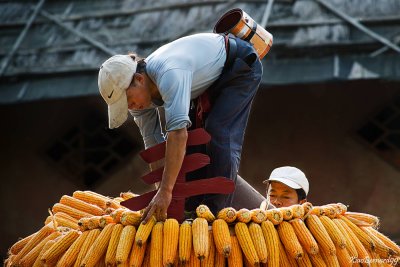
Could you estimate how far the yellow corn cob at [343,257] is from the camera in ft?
19.9

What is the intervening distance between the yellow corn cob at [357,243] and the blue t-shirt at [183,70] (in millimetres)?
1166

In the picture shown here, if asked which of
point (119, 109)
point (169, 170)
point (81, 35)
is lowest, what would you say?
point (169, 170)

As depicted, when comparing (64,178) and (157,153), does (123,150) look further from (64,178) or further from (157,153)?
(157,153)

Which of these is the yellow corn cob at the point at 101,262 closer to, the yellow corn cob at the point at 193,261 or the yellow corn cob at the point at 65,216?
the yellow corn cob at the point at 193,261

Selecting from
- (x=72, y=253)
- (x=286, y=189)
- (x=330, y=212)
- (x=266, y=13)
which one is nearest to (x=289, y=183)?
(x=286, y=189)

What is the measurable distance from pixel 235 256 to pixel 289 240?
0.34m

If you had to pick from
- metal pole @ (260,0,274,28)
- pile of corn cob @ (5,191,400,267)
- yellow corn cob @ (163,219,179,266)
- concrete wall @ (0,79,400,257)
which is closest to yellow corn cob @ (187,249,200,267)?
pile of corn cob @ (5,191,400,267)

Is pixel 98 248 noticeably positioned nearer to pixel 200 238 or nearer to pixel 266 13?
pixel 200 238

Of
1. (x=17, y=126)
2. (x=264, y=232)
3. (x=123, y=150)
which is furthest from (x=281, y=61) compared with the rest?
(x=264, y=232)

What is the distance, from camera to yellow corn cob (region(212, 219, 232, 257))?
587 centimetres

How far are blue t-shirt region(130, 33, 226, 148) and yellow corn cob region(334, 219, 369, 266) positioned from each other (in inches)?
45.9

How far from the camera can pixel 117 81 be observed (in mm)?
6238

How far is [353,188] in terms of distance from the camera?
46.1 feet

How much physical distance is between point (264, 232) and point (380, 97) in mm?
8315
